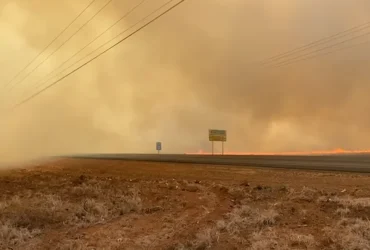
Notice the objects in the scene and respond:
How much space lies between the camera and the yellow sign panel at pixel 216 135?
70.2 metres

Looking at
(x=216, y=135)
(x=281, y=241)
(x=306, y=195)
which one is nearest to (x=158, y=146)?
(x=216, y=135)

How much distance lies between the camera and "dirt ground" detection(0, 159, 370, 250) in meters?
11.9

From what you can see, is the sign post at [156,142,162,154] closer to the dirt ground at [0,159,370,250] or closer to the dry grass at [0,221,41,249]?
the dirt ground at [0,159,370,250]

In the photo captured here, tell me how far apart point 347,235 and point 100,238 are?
768 cm

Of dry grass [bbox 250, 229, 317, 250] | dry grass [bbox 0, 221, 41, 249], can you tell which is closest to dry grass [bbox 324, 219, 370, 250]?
dry grass [bbox 250, 229, 317, 250]

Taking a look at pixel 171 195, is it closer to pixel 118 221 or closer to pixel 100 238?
pixel 118 221

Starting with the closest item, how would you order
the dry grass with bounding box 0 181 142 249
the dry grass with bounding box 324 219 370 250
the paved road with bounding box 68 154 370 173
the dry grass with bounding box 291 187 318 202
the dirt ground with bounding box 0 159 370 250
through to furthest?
Answer: the dry grass with bounding box 324 219 370 250, the dirt ground with bounding box 0 159 370 250, the dry grass with bounding box 0 181 142 249, the dry grass with bounding box 291 187 318 202, the paved road with bounding box 68 154 370 173

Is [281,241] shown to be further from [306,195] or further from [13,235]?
[13,235]

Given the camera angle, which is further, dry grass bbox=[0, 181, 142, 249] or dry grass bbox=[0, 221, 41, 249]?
dry grass bbox=[0, 181, 142, 249]

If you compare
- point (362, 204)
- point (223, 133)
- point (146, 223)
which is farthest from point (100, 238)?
point (223, 133)

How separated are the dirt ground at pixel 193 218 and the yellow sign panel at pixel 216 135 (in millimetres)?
49396

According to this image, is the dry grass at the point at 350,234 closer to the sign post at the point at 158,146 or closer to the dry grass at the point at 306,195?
the dry grass at the point at 306,195

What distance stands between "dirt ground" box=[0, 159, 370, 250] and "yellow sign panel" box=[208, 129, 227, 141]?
162 ft

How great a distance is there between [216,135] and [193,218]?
2221 inches
